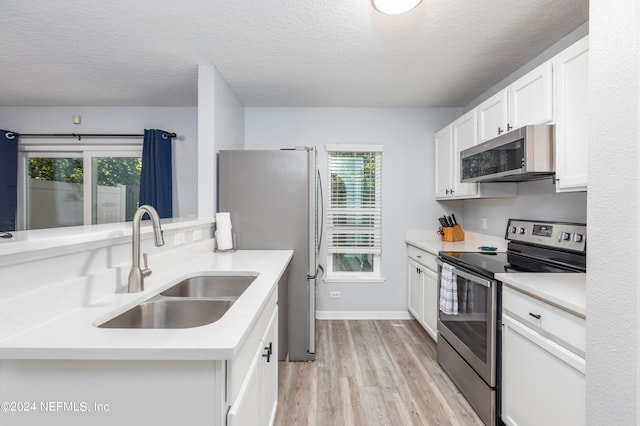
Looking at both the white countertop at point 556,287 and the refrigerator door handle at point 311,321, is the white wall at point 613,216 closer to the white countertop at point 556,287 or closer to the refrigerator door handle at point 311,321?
the white countertop at point 556,287

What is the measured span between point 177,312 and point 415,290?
98.3 inches

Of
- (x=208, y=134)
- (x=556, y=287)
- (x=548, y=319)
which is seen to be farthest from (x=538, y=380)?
(x=208, y=134)

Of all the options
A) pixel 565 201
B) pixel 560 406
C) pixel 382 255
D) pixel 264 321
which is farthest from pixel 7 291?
pixel 382 255

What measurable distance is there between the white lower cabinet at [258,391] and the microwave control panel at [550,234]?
176 cm

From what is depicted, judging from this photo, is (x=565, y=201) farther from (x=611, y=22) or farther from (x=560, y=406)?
(x=611, y=22)

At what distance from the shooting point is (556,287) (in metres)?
1.41

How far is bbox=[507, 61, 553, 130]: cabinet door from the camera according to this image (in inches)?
70.4

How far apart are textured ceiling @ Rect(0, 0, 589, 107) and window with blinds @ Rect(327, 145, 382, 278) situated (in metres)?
0.69

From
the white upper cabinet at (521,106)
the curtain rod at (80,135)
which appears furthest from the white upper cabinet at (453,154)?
the curtain rod at (80,135)

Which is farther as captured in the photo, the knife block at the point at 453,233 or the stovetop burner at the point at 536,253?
the knife block at the point at 453,233

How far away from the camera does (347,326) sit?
3.28 metres

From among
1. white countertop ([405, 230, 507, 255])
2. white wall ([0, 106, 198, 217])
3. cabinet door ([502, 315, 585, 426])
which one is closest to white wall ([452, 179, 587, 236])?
white countertop ([405, 230, 507, 255])

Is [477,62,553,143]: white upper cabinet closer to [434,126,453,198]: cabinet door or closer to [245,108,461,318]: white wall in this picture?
[434,126,453,198]: cabinet door

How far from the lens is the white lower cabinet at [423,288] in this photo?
271 cm
